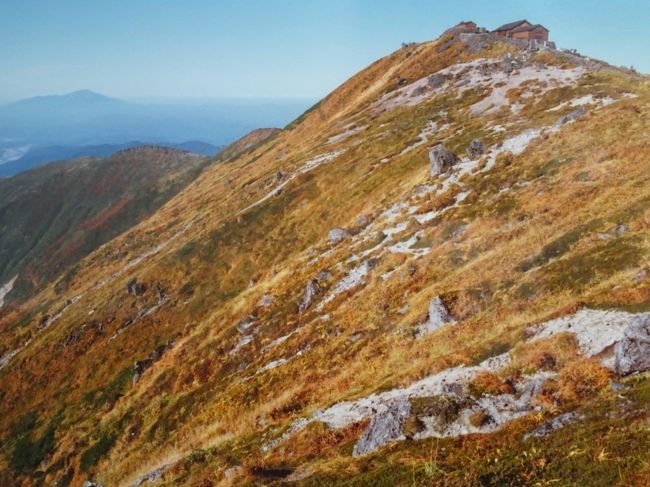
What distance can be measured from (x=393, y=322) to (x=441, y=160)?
28.5 meters

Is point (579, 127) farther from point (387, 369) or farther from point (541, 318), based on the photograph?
point (387, 369)

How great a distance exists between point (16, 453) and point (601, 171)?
217 feet

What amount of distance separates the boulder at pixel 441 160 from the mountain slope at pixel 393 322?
25cm

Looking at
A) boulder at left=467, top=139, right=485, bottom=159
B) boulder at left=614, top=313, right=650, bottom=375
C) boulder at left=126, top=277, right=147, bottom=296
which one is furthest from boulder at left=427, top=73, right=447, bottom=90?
boulder at left=614, top=313, right=650, bottom=375

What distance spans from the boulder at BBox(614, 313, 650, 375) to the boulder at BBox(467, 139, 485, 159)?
130 ft

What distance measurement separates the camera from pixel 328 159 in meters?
88.6

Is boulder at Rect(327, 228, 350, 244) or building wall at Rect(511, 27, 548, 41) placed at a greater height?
building wall at Rect(511, 27, 548, 41)

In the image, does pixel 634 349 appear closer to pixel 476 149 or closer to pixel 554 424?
pixel 554 424

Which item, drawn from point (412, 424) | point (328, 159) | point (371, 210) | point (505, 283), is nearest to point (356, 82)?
point (328, 159)

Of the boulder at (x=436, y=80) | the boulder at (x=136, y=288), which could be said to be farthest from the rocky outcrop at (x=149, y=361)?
the boulder at (x=436, y=80)

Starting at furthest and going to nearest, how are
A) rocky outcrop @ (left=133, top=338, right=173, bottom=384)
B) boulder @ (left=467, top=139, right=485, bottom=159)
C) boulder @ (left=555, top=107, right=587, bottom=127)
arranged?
boulder @ (left=467, top=139, right=485, bottom=159) → boulder @ (left=555, top=107, right=587, bottom=127) → rocky outcrop @ (left=133, top=338, right=173, bottom=384)

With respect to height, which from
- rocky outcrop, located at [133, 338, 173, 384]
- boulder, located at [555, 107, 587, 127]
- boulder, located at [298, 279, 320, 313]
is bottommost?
rocky outcrop, located at [133, 338, 173, 384]

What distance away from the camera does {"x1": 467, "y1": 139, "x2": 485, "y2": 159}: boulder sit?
53.8 m

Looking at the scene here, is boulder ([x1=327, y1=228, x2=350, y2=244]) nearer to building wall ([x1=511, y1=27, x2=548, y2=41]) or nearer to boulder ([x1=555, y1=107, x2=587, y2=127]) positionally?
boulder ([x1=555, y1=107, x2=587, y2=127])
